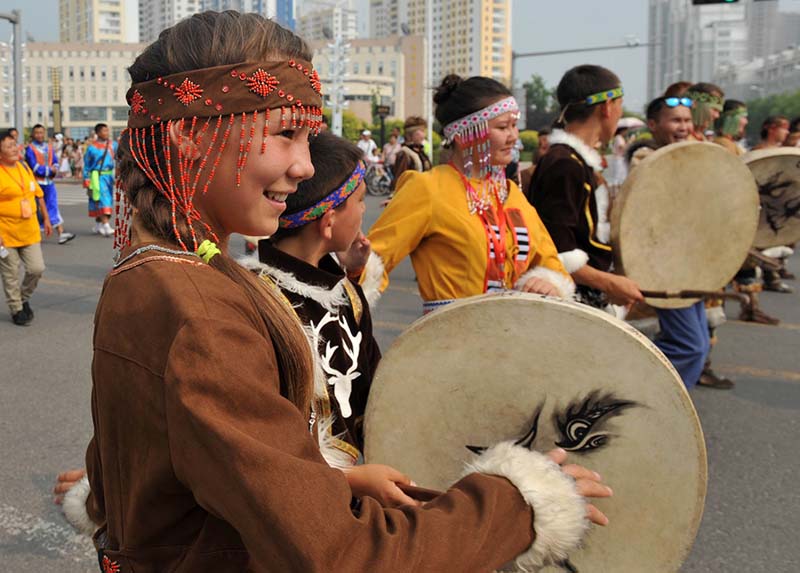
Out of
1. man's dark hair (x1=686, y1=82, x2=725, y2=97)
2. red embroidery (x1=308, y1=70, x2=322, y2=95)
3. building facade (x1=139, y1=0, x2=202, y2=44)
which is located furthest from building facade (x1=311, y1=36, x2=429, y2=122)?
red embroidery (x1=308, y1=70, x2=322, y2=95)

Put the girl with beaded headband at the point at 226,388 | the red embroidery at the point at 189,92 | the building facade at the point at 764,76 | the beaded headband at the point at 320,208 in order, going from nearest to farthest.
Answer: the girl with beaded headband at the point at 226,388
the red embroidery at the point at 189,92
the beaded headband at the point at 320,208
the building facade at the point at 764,76

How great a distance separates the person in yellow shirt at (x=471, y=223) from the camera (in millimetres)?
3457

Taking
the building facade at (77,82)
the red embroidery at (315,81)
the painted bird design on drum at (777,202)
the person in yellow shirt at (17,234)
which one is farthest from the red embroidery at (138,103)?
the building facade at (77,82)

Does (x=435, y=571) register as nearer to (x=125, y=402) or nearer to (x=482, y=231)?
(x=125, y=402)

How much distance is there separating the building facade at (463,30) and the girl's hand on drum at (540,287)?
14090 cm

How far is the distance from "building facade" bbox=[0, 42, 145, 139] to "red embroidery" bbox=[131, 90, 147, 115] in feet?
321

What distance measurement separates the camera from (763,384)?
19.8ft

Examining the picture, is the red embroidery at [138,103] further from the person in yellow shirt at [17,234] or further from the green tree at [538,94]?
the green tree at [538,94]

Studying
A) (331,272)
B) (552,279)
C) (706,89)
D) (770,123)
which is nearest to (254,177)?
(331,272)

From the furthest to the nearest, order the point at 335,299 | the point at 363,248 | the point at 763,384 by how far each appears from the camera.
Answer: the point at 763,384, the point at 363,248, the point at 335,299

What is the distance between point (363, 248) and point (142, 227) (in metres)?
1.70

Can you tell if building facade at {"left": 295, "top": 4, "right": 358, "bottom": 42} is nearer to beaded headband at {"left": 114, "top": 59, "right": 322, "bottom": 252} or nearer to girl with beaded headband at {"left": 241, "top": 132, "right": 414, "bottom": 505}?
girl with beaded headband at {"left": 241, "top": 132, "right": 414, "bottom": 505}

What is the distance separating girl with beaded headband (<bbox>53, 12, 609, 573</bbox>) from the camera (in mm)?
1041

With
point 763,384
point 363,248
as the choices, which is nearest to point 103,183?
point 763,384
